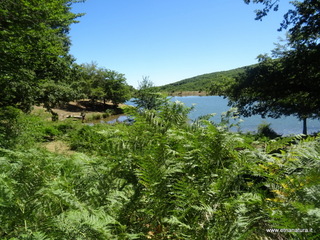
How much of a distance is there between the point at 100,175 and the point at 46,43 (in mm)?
5867

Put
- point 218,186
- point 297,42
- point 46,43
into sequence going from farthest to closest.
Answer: point 297,42 < point 46,43 < point 218,186

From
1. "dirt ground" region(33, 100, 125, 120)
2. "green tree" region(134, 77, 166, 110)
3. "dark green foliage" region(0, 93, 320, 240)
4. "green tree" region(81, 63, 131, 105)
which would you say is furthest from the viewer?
"green tree" region(81, 63, 131, 105)

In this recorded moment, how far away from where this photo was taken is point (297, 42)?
39.4ft

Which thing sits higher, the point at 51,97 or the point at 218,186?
the point at 51,97

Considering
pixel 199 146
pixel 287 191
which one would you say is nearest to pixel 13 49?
pixel 199 146

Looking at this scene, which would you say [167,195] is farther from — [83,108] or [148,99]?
[83,108]

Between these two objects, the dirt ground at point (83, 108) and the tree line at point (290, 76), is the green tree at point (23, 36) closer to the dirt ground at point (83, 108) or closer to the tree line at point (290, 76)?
the tree line at point (290, 76)

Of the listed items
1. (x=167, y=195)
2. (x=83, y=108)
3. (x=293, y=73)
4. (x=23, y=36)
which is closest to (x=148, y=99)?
(x=167, y=195)

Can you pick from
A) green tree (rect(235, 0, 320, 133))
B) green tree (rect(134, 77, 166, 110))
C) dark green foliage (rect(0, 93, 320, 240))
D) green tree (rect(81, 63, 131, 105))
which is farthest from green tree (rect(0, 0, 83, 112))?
green tree (rect(81, 63, 131, 105))

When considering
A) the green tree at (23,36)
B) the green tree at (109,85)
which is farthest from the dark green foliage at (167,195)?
the green tree at (109,85)

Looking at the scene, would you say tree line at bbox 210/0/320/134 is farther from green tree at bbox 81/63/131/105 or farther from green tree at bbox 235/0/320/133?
green tree at bbox 81/63/131/105

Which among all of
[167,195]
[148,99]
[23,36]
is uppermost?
[23,36]

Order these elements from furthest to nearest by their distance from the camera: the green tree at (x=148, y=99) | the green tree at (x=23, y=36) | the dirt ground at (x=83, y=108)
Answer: the dirt ground at (x=83, y=108), the green tree at (x=23, y=36), the green tree at (x=148, y=99)

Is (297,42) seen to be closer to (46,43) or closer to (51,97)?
(46,43)
